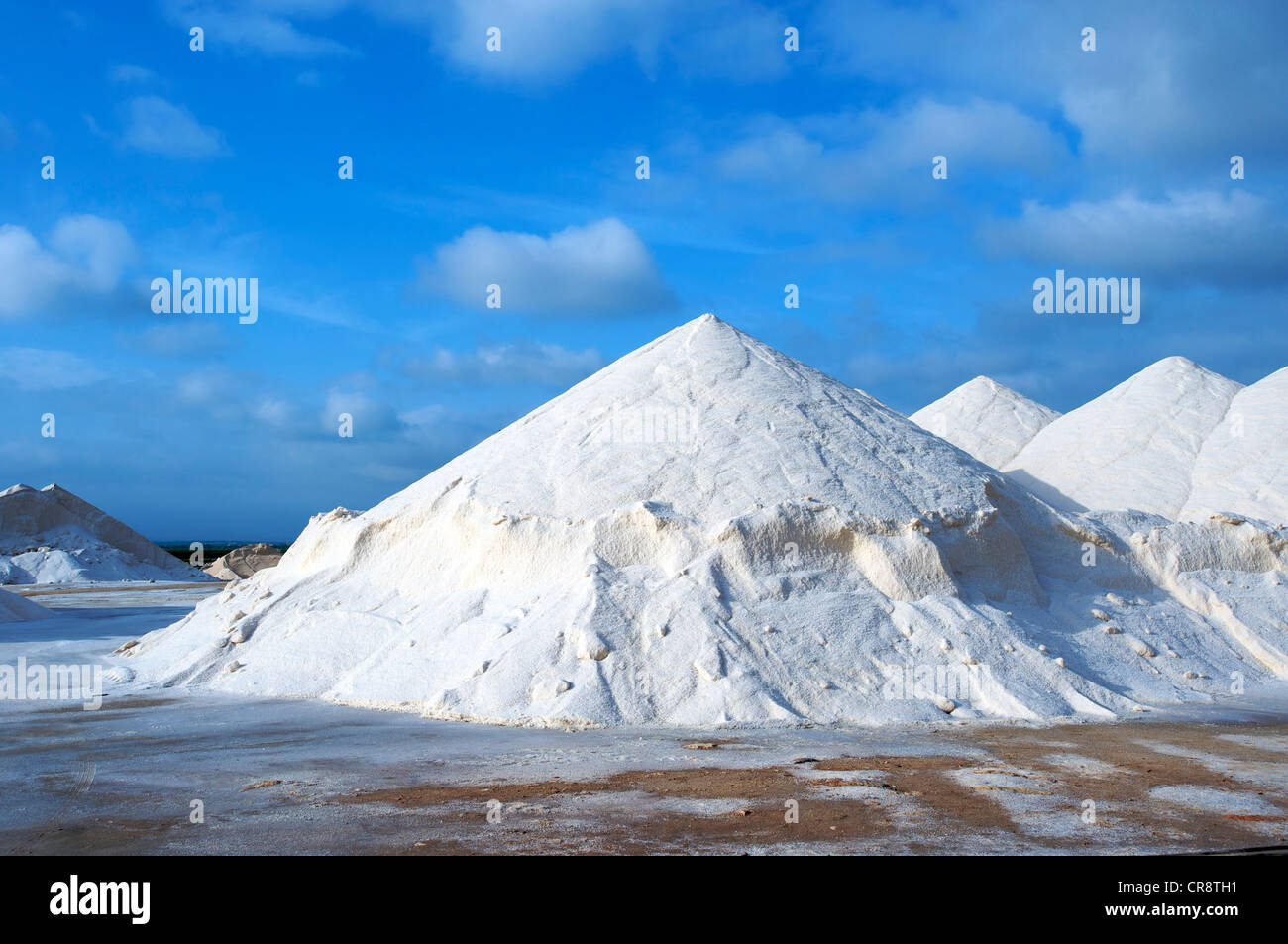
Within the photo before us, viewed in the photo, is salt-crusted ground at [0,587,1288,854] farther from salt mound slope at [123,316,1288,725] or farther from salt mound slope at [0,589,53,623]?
salt mound slope at [0,589,53,623]

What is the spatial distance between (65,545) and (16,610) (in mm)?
25897

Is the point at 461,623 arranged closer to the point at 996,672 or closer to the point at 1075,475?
the point at 996,672

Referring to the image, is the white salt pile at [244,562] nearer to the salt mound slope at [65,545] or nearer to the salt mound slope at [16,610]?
the salt mound slope at [65,545]

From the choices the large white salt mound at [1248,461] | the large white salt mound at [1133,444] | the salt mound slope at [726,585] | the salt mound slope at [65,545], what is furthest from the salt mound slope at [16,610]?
the large white salt mound at [1248,461]

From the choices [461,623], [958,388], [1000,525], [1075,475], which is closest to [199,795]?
[461,623]

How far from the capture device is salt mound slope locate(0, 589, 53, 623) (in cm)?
2283

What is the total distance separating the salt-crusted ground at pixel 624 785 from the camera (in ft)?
19.6

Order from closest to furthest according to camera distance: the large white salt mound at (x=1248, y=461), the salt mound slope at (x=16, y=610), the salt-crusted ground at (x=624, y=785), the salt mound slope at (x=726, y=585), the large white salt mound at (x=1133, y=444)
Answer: the salt-crusted ground at (x=624, y=785), the salt mound slope at (x=726, y=585), the large white salt mound at (x=1248, y=461), the large white salt mound at (x=1133, y=444), the salt mound slope at (x=16, y=610)

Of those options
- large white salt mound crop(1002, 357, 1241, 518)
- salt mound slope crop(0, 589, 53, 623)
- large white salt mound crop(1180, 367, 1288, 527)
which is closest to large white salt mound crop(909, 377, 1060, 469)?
large white salt mound crop(1002, 357, 1241, 518)

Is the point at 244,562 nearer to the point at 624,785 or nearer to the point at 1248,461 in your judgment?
the point at 1248,461

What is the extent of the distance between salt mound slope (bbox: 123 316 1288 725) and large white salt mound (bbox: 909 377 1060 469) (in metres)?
10.2

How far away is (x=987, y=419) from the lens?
27.7 meters

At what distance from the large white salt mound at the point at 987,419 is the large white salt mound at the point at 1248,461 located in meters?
5.01
